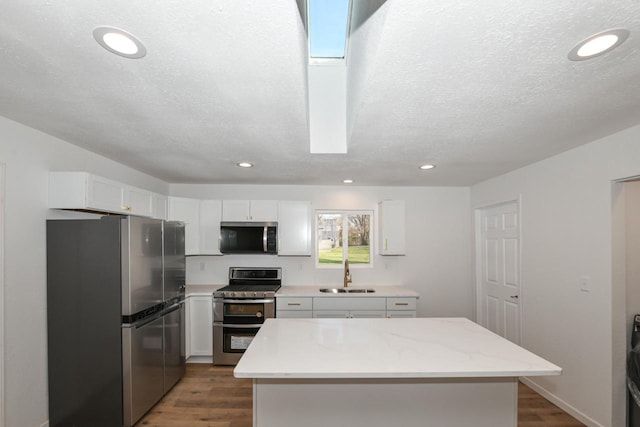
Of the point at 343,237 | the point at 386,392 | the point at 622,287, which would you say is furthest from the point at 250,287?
the point at 622,287

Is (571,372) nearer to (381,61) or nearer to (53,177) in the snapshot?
(381,61)

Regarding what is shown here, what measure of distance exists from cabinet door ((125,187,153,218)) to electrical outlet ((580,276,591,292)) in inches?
157

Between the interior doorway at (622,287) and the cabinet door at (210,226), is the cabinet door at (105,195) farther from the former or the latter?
the interior doorway at (622,287)

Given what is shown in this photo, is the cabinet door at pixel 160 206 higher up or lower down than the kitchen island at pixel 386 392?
higher up

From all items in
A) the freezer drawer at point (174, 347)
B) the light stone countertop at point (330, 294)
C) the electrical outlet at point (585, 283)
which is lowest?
the freezer drawer at point (174, 347)

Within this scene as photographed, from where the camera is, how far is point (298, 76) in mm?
1456

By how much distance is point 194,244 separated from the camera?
4.18 meters

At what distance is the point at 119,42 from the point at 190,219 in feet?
10.4

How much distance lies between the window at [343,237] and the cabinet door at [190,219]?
5.45 ft

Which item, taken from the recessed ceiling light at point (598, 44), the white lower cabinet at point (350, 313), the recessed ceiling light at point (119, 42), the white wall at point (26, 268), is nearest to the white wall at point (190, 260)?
the white wall at point (26, 268)

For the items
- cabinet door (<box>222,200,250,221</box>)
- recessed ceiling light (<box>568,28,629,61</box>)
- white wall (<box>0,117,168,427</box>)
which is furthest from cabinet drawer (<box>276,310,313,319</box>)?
recessed ceiling light (<box>568,28,629,61</box>)

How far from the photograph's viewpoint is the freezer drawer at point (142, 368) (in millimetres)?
2461

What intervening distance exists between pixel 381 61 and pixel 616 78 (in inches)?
45.1

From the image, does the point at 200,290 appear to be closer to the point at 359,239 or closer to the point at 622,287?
the point at 359,239
